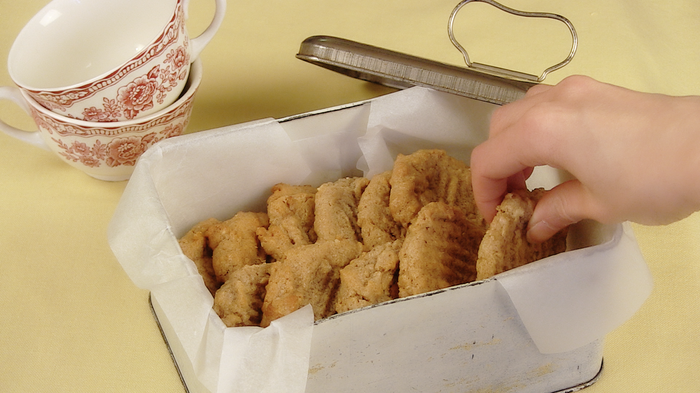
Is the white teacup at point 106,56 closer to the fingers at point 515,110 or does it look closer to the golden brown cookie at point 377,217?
the golden brown cookie at point 377,217

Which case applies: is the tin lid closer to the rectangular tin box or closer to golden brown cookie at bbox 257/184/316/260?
the rectangular tin box

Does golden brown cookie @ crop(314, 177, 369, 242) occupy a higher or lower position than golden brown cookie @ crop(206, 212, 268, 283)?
higher

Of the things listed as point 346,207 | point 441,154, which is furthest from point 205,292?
point 441,154

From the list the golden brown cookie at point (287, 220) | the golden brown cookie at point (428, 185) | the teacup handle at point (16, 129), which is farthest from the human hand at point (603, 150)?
the teacup handle at point (16, 129)

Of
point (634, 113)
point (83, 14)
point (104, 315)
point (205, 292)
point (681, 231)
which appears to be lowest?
point (104, 315)

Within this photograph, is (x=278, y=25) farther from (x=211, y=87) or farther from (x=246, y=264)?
(x=246, y=264)

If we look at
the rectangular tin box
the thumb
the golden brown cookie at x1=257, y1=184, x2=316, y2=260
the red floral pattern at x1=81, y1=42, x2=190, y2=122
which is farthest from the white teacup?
the thumb
